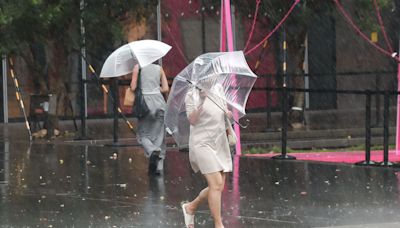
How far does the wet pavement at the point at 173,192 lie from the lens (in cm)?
1004

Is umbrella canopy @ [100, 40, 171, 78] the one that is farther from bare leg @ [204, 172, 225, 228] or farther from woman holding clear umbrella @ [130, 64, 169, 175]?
bare leg @ [204, 172, 225, 228]

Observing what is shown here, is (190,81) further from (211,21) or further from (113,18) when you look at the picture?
(211,21)


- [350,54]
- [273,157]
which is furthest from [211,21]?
[273,157]

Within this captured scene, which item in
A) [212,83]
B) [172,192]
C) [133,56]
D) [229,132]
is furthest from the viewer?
[133,56]

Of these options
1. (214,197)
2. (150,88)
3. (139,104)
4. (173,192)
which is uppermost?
(150,88)

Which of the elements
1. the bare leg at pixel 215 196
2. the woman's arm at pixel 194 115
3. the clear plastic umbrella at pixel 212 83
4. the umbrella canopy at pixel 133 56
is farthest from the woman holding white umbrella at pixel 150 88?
the bare leg at pixel 215 196

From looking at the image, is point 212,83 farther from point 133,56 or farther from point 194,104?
point 133,56

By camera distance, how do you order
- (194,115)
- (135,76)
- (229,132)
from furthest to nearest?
(135,76)
(229,132)
(194,115)

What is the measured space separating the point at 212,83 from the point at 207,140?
56 centimetres

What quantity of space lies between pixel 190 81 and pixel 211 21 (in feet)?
50.9

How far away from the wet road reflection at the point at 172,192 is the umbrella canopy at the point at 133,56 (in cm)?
143

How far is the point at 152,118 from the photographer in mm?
13375

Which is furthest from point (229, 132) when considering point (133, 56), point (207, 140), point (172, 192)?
point (133, 56)

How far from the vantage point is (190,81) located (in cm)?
964
